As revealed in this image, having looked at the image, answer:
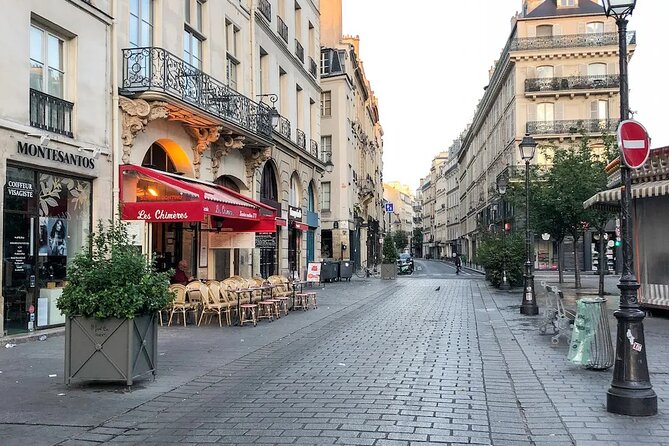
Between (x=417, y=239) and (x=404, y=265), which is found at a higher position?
(x=417, y=239)

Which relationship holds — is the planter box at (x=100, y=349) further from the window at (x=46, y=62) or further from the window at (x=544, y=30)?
the window at (x=544, y=30)

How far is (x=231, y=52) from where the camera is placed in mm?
20984

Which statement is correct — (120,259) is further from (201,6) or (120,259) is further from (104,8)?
(201,6)

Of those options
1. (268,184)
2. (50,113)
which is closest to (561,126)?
(268,184)

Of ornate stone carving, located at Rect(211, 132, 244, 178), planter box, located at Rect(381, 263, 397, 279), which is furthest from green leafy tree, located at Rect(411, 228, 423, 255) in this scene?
ornate stone carving, located at Rect(211, 132, 244, 178)

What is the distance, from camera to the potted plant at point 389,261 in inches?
1527

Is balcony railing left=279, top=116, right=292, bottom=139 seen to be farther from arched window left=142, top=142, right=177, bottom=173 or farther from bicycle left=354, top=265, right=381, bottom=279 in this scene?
bicycle left=354, top=265, right=381, bottom=279

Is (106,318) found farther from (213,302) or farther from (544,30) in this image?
(544,30)

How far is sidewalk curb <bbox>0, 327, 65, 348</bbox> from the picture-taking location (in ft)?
35.4

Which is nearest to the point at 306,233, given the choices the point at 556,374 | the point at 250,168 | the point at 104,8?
the point at 250,168

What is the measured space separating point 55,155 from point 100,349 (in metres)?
6.05

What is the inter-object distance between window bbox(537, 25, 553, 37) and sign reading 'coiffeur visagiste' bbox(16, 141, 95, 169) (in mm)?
46774

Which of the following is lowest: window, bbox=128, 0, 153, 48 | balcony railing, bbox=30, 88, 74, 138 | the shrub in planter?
the shrub in planter

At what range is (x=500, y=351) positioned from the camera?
415 inches
